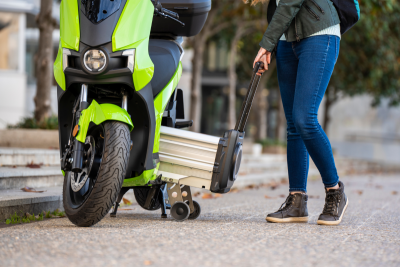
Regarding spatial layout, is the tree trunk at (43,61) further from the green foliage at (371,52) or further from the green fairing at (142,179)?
the green foliage at (371,52)

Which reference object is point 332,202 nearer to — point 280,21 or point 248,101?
point 248,101

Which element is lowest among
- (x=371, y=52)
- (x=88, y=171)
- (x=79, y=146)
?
(x=88, y=171)

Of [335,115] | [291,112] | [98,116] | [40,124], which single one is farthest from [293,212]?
[335,115]

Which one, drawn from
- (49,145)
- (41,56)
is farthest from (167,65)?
(41,56)

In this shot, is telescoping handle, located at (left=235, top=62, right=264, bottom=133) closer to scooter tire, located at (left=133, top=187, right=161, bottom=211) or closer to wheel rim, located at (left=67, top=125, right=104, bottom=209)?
scooter tire, located at (left=133, top=187, right=161, bottom=211)

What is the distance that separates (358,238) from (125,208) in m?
2.16

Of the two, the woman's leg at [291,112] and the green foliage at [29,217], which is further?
the woman's leg at [291,112]

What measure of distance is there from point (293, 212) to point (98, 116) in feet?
5.08

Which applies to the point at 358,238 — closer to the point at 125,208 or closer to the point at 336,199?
the point at 336,199

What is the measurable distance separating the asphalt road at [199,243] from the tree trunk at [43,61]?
4490mm

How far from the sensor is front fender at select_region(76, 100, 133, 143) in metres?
3.02

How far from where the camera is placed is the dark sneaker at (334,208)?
3612mm

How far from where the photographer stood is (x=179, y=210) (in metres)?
3.64

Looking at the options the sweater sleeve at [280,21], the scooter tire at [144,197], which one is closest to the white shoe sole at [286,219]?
the scooter tire at [144,197]
